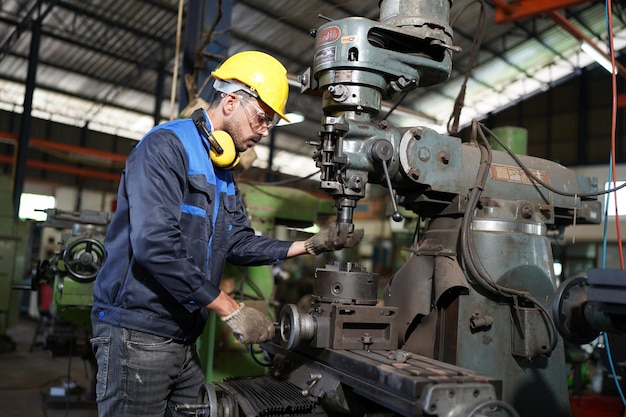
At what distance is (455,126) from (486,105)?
9.31 meters

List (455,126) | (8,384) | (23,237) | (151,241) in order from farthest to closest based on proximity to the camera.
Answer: (23,237) → (8,384) → (455,126) → (151,241)

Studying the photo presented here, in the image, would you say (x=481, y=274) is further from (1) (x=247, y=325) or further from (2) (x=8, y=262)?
(2) (x=8, y=262)

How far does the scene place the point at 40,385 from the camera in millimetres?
3707

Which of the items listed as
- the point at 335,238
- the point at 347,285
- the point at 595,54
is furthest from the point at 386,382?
the point at 595,54

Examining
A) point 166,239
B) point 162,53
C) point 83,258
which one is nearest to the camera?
point 166,239

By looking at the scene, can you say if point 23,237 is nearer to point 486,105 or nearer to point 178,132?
point 178,132

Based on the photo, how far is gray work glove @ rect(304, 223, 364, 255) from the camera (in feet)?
4.40

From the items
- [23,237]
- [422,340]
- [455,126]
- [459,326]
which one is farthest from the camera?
[23,237]

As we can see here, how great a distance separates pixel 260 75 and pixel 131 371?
2.60ft

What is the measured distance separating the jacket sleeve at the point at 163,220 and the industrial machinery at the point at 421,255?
22cm

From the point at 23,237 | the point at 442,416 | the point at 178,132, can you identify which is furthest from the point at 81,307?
the point at 23,237

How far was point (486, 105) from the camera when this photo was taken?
10.4m

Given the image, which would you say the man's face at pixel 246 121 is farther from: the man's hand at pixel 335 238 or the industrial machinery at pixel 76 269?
the industrial machinery at pixel 76 269

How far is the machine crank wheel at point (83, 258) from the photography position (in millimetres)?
2392
